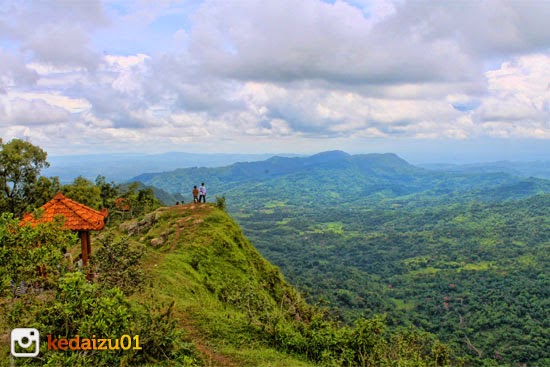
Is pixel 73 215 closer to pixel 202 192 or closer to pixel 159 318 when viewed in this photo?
pixel 159 318

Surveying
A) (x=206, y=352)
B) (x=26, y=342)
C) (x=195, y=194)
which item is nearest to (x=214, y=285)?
(x=206, y=352)

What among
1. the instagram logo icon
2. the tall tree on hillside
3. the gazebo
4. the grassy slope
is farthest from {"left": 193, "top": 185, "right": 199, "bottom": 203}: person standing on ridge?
the instagram logo icon

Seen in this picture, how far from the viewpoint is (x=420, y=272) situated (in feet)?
350

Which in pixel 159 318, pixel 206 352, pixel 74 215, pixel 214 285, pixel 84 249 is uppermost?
pixel 74 215

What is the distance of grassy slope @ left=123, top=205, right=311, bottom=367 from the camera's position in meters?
11.9

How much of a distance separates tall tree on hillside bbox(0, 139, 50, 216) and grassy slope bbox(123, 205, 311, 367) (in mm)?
12421

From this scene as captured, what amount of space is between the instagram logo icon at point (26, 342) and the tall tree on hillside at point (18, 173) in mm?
27984

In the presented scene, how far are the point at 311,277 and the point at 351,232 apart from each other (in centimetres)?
8648

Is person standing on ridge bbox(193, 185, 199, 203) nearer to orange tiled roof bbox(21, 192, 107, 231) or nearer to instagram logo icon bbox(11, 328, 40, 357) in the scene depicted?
orange tiled roof bbox(21, 192, 107, 231)

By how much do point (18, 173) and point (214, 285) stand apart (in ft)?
73.1

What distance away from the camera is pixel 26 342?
821cm

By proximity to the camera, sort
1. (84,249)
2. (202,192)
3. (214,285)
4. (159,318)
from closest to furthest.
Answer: (159,318) < (84,249) < (214,285) < (202,192)

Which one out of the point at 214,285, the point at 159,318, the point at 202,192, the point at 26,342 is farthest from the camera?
the point at 202,192

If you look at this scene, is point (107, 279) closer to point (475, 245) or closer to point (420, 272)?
point (420, 272)
